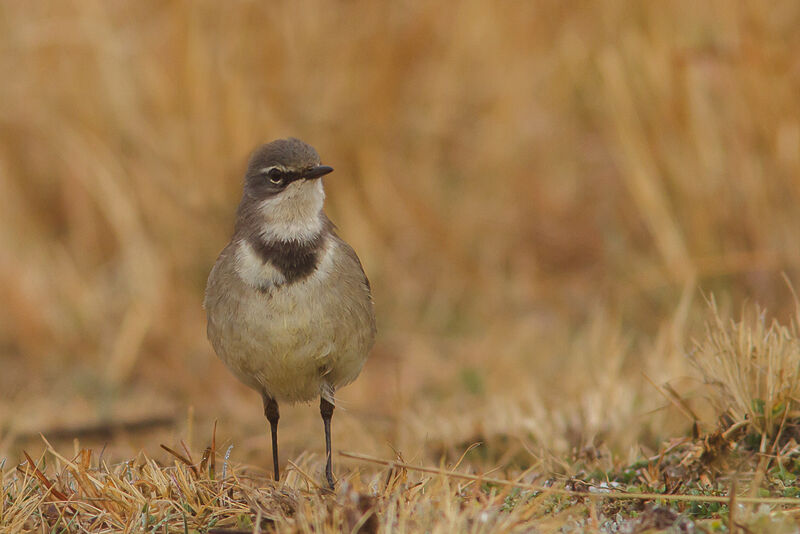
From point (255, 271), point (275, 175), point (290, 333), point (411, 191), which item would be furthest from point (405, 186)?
point (290, 333)

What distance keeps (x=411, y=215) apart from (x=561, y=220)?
1.23 meters

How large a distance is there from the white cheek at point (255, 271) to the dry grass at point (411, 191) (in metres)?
1.34

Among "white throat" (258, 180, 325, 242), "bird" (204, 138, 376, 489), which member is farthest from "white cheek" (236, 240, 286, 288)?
"white throat" (258, 180, 325, 242)

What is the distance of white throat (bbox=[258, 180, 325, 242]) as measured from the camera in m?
3.96

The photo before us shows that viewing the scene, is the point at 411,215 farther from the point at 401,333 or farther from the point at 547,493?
the point at 547,493

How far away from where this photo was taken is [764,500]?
2822 mm

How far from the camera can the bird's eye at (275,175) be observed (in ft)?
13.3

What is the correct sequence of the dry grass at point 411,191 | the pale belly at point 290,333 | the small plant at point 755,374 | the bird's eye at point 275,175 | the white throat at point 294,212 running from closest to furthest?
the small plant at point 755,374
the pale belly at point 290,333
the white throat at point 294,212
the bird's eye at point 275,175
the dry grass at point 411,191

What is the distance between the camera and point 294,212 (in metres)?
4.01

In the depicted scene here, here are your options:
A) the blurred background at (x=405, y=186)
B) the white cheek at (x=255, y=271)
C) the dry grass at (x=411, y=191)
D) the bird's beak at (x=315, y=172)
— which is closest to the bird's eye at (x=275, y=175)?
the bird's beak at (x=315, y=172)

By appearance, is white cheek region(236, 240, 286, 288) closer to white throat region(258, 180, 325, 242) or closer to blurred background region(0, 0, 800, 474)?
white throat region(258, 180, 325, 242)

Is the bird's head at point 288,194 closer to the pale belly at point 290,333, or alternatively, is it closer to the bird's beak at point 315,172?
the bird's beak at point 315,172

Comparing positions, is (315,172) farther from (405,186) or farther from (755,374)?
(405,186)

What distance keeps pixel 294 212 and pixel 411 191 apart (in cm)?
406
